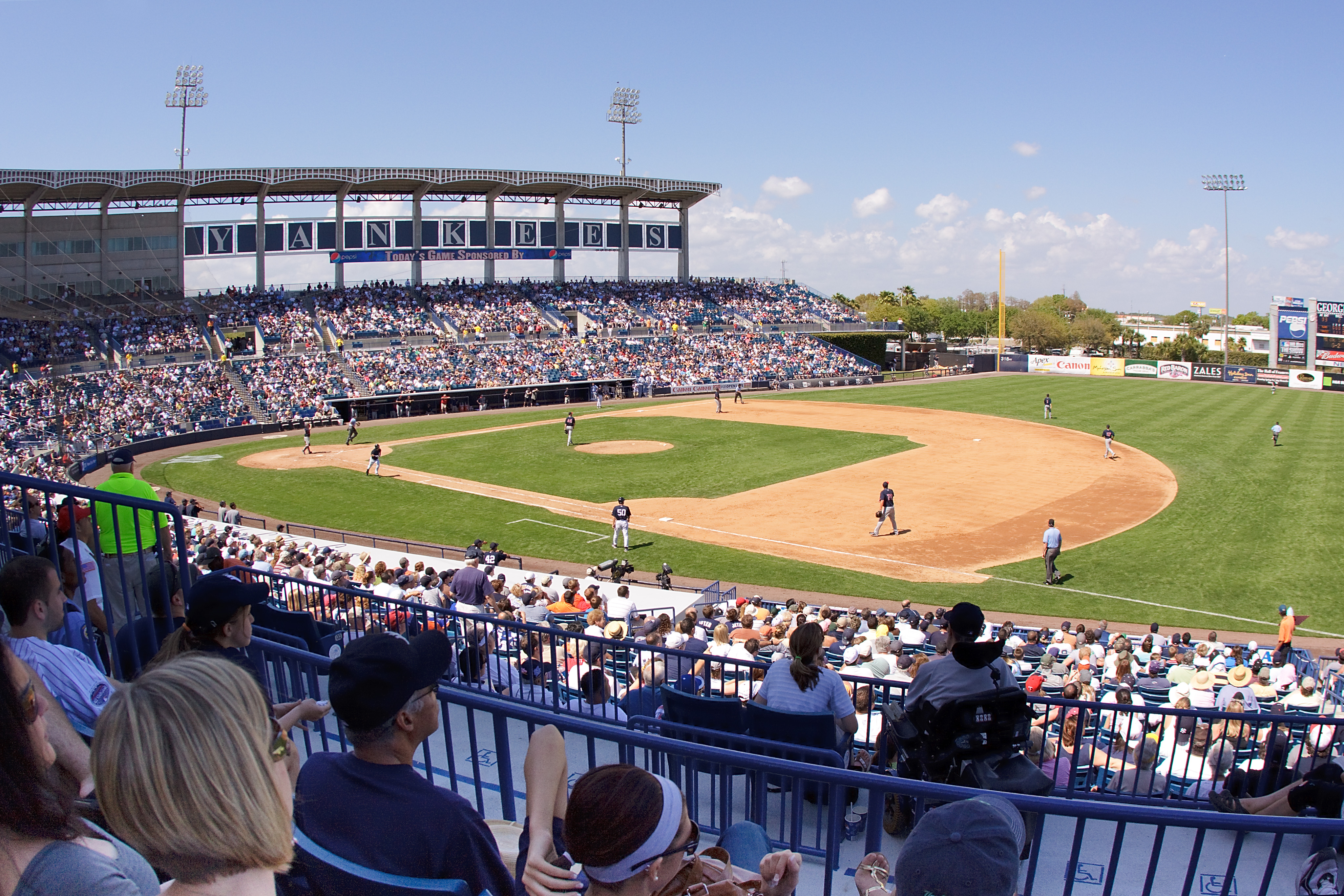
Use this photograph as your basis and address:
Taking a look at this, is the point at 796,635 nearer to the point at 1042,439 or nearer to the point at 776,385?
the point at 1042,439

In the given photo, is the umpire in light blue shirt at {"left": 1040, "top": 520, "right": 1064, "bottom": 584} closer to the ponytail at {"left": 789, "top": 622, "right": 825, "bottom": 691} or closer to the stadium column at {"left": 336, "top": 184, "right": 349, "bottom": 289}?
the ponytail at {"left": 789, "top": 622, "right": 825, "bottom": 691}

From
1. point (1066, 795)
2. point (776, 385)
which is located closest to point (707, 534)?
point (1066, 795)

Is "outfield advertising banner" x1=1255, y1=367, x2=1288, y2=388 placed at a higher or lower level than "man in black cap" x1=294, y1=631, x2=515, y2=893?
higher

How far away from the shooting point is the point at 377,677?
3.11 m

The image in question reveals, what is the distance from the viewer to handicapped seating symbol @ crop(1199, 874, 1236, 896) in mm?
4992

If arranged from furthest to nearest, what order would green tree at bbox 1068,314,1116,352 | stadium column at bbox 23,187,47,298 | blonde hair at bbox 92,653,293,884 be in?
green tree at bbox 1068,314,1116,352 → stadium column at bbox 23,187,47,298 → blonde hair at bbox 92,653,293,884

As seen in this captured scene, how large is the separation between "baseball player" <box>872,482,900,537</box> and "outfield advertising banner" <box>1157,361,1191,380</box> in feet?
177

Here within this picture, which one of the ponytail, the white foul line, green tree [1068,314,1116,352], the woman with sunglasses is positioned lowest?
the white foul line

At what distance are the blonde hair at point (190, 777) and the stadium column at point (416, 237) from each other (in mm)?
63325

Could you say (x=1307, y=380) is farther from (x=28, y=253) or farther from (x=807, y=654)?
(x=28, y=253)

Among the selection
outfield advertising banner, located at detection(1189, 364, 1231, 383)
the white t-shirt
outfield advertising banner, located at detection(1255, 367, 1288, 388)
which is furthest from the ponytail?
outfield advertising banner, located at detection(1189, 364, 1231, 383)

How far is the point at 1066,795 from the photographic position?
6395mm

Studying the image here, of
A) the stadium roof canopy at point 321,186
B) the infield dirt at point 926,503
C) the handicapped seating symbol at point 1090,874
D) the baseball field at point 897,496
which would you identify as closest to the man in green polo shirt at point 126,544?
the handicapped seating symbol at point 1090,874

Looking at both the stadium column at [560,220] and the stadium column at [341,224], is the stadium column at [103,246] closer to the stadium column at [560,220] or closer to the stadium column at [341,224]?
the stadium column at [341,224]
